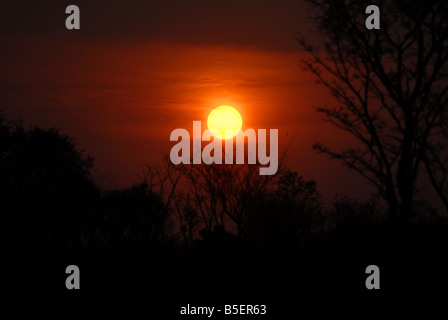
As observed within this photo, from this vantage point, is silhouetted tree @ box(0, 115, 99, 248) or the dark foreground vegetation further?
silhouetted tree @ box(0, 115, 99, 248)

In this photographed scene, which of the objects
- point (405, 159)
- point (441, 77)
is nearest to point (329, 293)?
point (405, 159)

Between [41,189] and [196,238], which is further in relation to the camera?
[41,189]

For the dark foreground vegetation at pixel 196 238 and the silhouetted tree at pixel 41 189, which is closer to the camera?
the dark foreground vegetation at pixel 196 238

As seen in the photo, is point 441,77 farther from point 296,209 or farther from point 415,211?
point 296,209

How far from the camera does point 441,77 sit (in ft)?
55.8

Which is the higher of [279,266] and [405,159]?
[405,159]

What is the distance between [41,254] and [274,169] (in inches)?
924

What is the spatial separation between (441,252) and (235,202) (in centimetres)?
1936

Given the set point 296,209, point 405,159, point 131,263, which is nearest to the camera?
point 131,263
